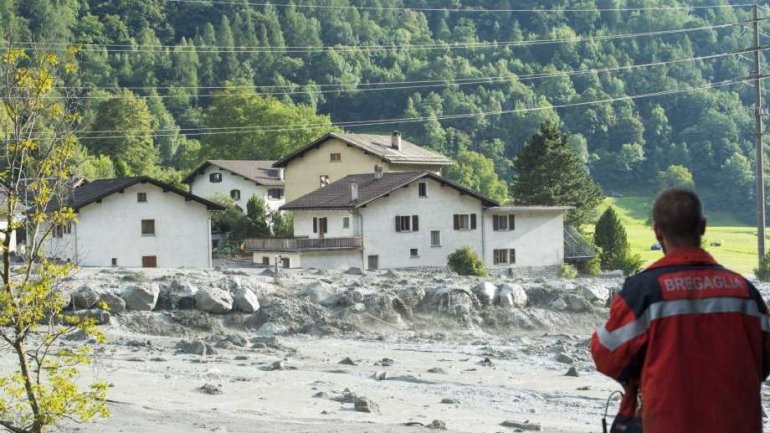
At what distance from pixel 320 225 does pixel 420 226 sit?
5231mm

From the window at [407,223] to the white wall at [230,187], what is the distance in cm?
2637

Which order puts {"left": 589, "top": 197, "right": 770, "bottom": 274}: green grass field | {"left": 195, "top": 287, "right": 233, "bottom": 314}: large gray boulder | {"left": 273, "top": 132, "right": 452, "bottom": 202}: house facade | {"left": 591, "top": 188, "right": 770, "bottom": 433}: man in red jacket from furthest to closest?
{"left": 273, "top": 132, "right": 452, "bottom": 202}: house facade < {"left": 589, "top": 197, "right": 770, "bottom": 274}: green grass field < {"left": 195, "top": 287, "right": 233, "bottom": 314}: large gray boulder < {"left": 591, "top": 188, "right": 770, "bottom": 433}: man in red jacket

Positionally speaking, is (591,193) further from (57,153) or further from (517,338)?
(57,153)

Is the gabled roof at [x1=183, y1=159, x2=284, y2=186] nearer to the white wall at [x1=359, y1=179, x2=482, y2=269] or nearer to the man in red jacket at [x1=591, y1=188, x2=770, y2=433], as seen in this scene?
the white wall at [x1=359, y1=179, x2=482, y2=269]

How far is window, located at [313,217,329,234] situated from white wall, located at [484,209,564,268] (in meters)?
8.40

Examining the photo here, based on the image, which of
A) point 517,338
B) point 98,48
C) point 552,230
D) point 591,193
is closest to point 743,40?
point 98,48

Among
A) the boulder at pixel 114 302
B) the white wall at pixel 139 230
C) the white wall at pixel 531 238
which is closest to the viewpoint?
the boulder at pixel 114 302

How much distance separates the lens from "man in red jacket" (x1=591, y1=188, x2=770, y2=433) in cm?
598

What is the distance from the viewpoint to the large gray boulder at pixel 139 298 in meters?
35.3

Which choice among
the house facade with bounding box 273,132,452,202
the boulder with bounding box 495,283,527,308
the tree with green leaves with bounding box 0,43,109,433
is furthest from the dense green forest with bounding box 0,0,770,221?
the tree with green leaves with bounding box 0,43,109,433

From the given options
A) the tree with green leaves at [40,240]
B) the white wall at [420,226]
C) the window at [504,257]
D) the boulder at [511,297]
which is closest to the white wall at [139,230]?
the white wall at [420,226]

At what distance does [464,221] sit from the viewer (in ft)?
212

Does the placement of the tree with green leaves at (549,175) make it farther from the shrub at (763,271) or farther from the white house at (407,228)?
the shrub at (763,271)

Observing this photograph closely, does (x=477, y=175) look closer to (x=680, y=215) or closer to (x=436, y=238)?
(x=436, y=238)
